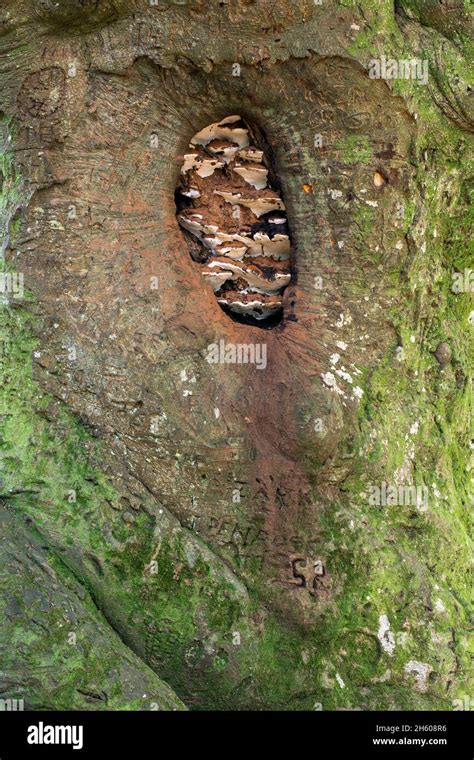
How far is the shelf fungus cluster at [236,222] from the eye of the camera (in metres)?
3.70

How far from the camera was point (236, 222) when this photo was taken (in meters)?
3.77

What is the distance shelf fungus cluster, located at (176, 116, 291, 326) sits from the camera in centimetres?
370

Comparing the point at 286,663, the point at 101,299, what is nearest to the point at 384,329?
the point at 101,299

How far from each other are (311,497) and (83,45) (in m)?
1.79

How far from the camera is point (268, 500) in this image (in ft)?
11.7

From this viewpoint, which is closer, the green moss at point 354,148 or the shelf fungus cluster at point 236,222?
the green moss at point 354,148

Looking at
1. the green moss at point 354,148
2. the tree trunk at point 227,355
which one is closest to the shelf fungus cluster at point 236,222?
the tree trunk at point 227,355

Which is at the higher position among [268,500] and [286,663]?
[268,500]

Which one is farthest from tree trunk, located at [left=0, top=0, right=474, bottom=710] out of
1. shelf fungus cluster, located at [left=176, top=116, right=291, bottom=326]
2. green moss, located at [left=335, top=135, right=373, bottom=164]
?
shelf fungus cluster, located at [left=176, top=116, right=291, bottom=326]

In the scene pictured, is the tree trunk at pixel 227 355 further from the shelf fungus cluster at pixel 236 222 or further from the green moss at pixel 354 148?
the shelf fungus cluster at pixel 236 222

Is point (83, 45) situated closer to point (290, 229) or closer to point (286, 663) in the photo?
point (290, 229)

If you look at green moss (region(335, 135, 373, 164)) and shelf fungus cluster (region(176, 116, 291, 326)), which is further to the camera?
shelf fungus cluster (region(176, 116, 291, 326))

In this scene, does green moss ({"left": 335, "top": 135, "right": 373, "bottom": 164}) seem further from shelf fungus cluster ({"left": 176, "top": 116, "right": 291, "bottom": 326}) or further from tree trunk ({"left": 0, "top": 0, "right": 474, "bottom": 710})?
shelf fungus cluster ({"left": 176, "top": 116, "right": 291, "bottom": 326})

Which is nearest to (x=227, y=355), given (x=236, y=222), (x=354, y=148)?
(x=236, y=222)
